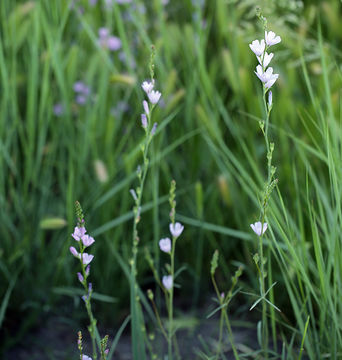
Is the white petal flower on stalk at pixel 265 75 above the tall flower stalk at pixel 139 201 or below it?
above

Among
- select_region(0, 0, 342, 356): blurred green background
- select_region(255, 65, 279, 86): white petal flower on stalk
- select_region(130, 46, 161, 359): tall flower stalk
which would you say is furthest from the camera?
select_region(0, 0, 342, 356): blurred green background

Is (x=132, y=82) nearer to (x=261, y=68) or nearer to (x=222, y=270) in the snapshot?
(x=222, y=270)

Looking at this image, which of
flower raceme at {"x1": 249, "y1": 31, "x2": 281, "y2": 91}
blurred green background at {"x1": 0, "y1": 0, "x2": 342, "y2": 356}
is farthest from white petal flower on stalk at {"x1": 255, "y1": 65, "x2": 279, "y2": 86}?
blurred green background at {"x1": 0, "y1": 0, "x2": 342, "y2": 356}

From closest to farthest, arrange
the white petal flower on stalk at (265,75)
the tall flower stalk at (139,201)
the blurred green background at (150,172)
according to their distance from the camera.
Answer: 1. the white petal flower on stalk at (265,75)
2. the tall flower stalk at (139,201)
3. the blurred green background at (150,172)

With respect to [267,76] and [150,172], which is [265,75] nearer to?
[267,76]

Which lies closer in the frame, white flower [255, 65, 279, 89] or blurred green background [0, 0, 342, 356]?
white flower [255, 65, 279, 89]

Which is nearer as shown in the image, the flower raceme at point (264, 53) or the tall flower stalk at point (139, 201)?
the flower raceme at point (264, 53)

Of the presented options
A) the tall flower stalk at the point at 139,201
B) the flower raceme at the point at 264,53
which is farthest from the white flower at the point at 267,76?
the tall flower stalk at the point at 139,201

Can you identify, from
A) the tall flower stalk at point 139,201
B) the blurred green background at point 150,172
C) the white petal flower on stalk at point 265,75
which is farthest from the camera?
the blurred green background at point 150,172

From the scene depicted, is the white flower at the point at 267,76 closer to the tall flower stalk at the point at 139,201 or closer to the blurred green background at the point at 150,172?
the tall flower stalk at the point at 139,201

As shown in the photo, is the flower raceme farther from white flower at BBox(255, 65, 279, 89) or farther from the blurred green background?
the blurred green background

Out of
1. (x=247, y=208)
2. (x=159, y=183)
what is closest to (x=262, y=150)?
(x=247, y=208)
